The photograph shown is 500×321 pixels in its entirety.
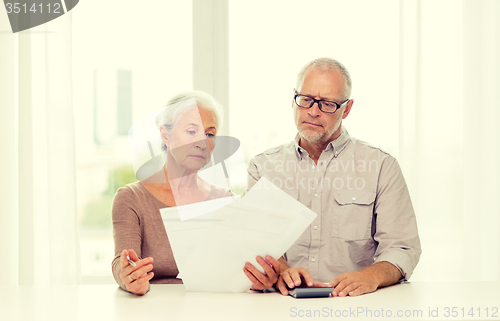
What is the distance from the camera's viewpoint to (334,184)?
1534 mm

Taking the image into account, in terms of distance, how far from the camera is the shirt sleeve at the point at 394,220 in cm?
128

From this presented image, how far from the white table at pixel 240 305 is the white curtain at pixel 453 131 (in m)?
0.93

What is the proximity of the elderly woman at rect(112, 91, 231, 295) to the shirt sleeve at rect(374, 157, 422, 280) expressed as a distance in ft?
1.75

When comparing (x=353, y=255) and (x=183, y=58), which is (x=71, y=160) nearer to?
(x=183, y=58)

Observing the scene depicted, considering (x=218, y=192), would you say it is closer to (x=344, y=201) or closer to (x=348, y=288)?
(x=344, y=201)

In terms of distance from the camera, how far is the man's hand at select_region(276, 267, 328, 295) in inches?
40.1

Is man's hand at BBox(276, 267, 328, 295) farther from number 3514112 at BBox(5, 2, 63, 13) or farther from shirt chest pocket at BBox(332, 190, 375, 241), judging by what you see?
number 3514112 at BBox(5, 2, 63, 13)

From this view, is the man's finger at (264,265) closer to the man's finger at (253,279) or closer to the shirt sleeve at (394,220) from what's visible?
the man's finger at (253,279)

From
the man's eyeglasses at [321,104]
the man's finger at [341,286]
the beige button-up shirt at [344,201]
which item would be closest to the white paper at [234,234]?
the man's finger at [341,286]

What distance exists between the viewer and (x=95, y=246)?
2.13 m

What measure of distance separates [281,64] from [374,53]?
1.52ft

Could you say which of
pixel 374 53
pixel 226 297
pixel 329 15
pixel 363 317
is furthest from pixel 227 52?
pixel 363 317

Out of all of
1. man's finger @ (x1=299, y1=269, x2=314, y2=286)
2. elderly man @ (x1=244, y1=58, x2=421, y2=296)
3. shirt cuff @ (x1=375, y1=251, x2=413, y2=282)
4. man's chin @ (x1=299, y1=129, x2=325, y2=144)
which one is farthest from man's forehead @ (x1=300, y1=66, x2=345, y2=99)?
man's finger @ (x1=299, y1=269, x2=314, y2=286)

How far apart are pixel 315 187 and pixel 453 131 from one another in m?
0.88
